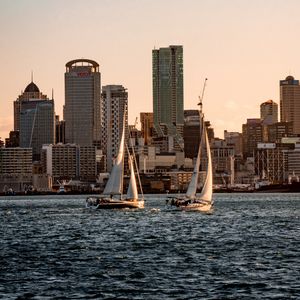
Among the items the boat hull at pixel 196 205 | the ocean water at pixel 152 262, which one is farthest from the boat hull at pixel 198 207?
the ocean water at pixel 152 262

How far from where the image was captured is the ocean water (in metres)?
58.2

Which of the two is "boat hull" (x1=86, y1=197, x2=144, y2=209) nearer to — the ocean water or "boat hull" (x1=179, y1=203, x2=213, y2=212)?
"boat hull" (x1=179, y1=203, x2=213, y2=212)

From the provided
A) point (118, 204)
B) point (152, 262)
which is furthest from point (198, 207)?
point (152, 262)

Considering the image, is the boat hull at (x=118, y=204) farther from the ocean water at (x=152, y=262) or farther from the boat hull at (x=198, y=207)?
the ocean water at (x=152, y=262)

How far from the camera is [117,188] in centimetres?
16800

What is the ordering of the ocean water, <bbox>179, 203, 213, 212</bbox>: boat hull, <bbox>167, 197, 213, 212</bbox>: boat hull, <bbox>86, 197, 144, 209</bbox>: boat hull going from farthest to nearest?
<bbox>86, 197, 144, 209</bbox>: boat hull < <bbox>167, 197, 213, 212</bbox>: boat hull < <bbox>179, 203, 213, 212</bbox>: boat hull < the ocean water

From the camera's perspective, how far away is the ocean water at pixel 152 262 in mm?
58156

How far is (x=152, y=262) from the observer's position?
7156 centimetres

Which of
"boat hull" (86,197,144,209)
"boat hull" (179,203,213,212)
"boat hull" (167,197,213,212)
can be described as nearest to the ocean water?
"boat hull" (179,203,213,212)

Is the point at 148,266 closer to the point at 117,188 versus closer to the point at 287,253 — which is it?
the point at 287,253

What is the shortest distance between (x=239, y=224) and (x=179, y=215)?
23.4m

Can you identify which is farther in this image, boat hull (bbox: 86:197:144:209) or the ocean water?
boat hull (bbox: 86:197:144:209)

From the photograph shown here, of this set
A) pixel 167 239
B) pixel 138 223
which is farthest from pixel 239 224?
pixel 167 239

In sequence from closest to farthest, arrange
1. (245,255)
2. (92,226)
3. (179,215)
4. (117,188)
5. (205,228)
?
1. (245,255)
2. (205,228)
3. (92,226)
4. (179,215)
5. (117,188)
